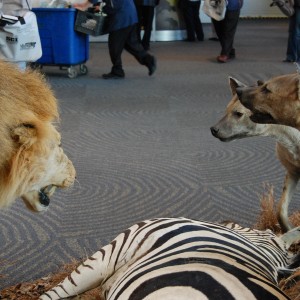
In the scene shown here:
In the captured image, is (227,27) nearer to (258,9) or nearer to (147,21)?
(147,21)

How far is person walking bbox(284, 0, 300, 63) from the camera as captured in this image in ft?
33.3

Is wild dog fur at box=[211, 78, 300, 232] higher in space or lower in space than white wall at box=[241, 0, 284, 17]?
higher

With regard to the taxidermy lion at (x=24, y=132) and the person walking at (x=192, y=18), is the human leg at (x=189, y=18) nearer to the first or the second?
the person walking at (x=192, y=18)

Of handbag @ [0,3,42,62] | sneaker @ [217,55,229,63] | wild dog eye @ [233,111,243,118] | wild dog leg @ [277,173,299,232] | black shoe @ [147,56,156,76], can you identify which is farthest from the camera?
sneaker @ [217,55,229,63]

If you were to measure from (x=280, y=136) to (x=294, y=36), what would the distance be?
745 cm

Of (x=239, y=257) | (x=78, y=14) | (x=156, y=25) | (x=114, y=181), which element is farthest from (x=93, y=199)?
(x=156, y=25)

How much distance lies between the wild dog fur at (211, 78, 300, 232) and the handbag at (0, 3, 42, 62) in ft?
8.34

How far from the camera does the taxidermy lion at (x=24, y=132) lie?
199cm

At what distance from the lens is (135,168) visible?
5137 millimetres

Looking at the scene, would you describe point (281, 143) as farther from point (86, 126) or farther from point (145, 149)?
point (86, 126)

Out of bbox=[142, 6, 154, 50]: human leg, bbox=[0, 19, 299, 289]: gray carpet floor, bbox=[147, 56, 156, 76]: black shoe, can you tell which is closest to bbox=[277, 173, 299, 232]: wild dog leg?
bbox=[0, 19, 299, 289]: gray carpet floor

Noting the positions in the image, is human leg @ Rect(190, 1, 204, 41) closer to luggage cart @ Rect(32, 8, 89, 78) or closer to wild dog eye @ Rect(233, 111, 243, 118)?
luggage cart @ Rect(32, 8, 89, 78)

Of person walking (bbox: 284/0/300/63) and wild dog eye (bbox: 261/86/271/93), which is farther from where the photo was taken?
person walking (bbox: 284/0/300/63)

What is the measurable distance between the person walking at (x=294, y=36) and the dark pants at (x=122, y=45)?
9.78 feet
